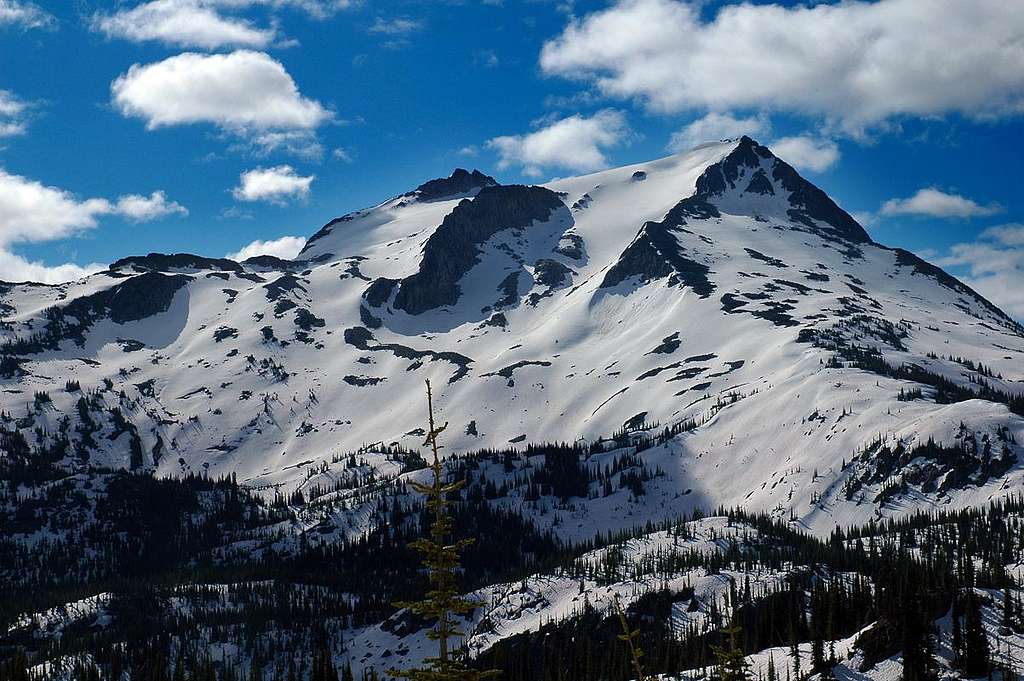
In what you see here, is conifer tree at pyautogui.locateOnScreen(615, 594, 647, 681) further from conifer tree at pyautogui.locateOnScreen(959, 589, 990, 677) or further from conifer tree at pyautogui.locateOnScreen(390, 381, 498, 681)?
conifer tree at pyautogui.locateOnScreen(959, 589, 990, 677)

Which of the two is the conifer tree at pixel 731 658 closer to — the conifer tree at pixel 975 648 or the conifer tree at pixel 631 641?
the conifer tree at pixel 631 641

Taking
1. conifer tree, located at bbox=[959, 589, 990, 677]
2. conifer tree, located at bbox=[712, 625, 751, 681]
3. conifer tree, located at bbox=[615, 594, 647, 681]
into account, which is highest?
conifer tree, located at bbox=[615, 594, 647, 681]

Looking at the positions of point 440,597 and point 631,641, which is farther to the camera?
point 440,597

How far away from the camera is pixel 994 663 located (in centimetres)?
12800

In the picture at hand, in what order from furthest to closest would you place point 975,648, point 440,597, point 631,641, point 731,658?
point 975,648 → point 731,658 → point 440,597 → point 631,641

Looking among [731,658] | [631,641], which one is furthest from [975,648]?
[631,641]

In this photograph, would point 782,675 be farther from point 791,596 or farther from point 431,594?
point 431,594

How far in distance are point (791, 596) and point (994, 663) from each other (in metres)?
68.2

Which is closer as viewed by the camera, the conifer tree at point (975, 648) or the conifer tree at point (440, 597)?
the conifer tree at point (440, 597)

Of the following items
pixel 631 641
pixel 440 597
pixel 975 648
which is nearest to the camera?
pixel 631 641

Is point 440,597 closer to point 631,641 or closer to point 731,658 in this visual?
point 631,641

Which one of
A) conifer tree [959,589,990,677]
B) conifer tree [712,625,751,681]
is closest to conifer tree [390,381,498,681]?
conifer tree [712,625,751,681]

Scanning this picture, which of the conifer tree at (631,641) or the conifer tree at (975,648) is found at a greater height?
the conifer tree at (631,641)

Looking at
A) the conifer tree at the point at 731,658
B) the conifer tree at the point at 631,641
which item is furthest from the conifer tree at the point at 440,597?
the conifer tree at the point at 731,658
